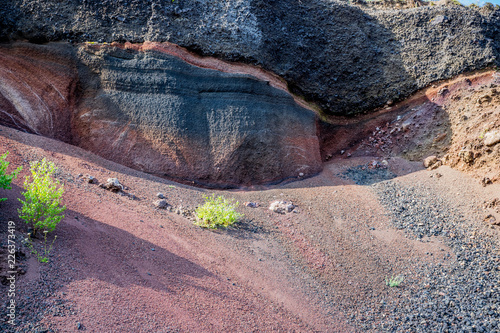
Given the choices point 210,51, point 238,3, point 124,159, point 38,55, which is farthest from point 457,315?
point 38,55

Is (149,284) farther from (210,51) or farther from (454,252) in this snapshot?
(210,51)

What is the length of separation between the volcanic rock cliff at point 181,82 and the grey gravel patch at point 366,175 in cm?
81

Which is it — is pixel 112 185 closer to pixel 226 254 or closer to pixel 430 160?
pixel 226 254

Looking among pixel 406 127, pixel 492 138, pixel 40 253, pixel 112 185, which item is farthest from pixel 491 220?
pixel 40 253

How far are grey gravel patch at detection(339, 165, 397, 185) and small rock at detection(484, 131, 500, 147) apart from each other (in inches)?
68.9

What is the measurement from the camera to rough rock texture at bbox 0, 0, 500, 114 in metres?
A: 7.74

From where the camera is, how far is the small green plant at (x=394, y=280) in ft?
16.1

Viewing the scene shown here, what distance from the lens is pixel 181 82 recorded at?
750cm

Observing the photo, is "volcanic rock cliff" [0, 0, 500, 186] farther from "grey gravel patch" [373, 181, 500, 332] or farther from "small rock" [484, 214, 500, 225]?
"small rock" [484, 214, 500, 225]

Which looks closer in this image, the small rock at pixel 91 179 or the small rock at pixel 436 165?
the small rock at pixel 91 179

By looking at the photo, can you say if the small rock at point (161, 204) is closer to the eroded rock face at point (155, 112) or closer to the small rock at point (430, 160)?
the eroded rock face at point (155, 112)

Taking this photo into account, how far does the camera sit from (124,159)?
7.07 metres

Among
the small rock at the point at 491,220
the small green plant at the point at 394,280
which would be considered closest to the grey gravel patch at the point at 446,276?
the small green plant at the point at 394,280

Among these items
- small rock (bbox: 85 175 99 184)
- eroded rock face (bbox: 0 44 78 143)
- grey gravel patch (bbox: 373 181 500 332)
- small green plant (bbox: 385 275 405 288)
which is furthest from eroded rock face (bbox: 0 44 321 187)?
small green plant (bbox: 385 275 405 288)
